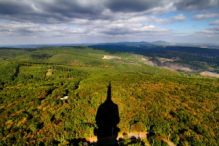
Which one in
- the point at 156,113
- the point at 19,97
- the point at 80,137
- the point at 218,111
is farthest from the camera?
the point at 19,97

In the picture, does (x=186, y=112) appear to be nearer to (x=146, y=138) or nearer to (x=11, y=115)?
(x=146, y=138)

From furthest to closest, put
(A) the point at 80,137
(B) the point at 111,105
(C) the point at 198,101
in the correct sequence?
1. (C) the point at 198,101
2. (B) the point at 111,105
3. (A) the point at 80,137

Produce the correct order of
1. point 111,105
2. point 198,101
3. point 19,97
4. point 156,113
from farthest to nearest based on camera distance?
point 19,97
point 198,101
point 111,105
point 156,113

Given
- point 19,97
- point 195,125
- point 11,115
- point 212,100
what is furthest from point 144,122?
point 19,97

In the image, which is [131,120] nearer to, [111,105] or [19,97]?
[111,105]

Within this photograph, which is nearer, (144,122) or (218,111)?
(144,122)

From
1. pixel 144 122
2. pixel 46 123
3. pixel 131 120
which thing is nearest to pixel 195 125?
pixel 144 122
